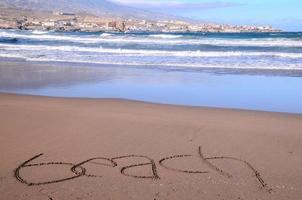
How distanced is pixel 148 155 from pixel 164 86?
7170 mm

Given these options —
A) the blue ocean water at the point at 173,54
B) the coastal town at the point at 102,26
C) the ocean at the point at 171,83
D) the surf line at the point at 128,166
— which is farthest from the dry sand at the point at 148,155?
the coastal town at the point at 102,26

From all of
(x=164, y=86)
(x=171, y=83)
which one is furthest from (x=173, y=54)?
(x=164, y=86)

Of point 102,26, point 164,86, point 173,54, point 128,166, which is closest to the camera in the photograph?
point 128,166

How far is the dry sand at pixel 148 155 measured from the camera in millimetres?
4297

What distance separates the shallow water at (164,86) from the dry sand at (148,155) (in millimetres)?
1728

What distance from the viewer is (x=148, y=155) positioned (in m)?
5.37

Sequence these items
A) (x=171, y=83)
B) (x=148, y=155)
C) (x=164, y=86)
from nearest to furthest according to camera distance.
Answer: (x=148, y=155) < (x=164, y=86) < (x=171, y=83)

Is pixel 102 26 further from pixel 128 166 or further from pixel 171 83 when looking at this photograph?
pixel 128 166

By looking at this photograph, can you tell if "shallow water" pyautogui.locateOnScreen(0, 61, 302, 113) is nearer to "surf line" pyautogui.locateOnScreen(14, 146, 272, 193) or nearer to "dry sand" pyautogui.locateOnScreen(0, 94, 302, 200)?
"dry sand" pyautogui.locateOnScreen(0, 94, 302, 200)

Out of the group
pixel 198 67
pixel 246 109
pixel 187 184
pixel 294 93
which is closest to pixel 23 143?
pixel 187 184

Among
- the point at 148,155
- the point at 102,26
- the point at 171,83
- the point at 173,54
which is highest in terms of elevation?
the point at 148,155

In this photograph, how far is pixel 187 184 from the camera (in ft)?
14.6

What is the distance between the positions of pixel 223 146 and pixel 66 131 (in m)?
2.45

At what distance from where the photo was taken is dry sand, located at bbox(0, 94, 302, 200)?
14.1 feet
